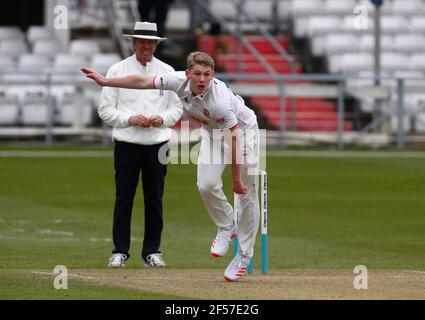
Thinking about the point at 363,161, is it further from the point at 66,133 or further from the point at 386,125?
the point at 66,133

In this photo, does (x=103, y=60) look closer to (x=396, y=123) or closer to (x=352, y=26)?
(x=352, y=26)

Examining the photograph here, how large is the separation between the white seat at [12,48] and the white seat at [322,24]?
288 inches

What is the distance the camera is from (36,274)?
12945 mm

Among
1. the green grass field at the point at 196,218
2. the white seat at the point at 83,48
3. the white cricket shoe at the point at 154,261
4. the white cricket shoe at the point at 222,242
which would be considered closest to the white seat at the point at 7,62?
the white seat at the point at 83,48

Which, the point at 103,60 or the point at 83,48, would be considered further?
the point at 83,48

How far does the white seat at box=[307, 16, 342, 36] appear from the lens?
116ft

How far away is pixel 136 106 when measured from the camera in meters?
14.0

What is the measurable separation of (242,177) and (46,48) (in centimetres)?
2276

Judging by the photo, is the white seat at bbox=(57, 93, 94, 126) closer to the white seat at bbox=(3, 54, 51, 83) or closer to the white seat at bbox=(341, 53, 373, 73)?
the white seat at bbox=(3, 54, 51, 83)

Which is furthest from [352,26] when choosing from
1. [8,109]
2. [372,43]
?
[8,109]

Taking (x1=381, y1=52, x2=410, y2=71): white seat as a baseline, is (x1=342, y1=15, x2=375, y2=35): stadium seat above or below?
above

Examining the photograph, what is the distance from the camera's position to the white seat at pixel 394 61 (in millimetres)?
34094

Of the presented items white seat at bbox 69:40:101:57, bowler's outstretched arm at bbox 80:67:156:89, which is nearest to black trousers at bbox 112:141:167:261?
bowler's outstretched arm at bbox 80:67:156:89

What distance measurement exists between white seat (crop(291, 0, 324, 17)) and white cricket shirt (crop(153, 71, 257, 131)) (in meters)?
23.8
